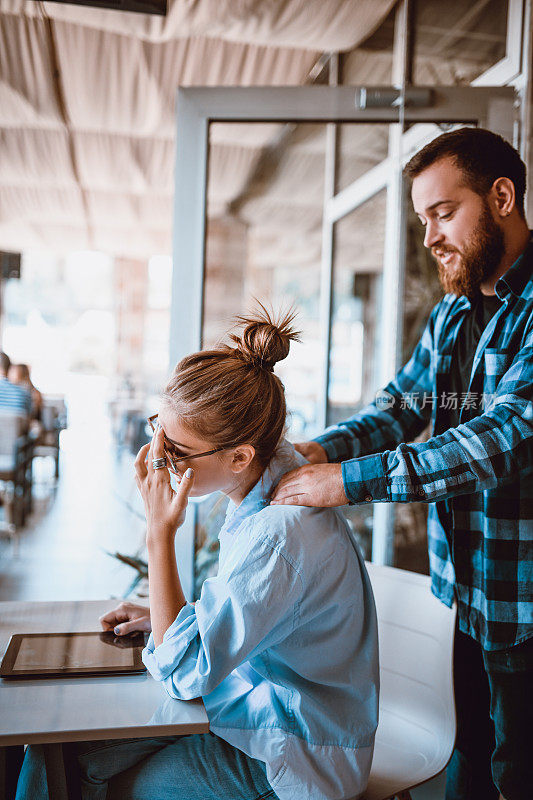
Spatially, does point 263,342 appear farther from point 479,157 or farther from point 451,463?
point 479,157

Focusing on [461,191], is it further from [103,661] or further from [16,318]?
[16,318]

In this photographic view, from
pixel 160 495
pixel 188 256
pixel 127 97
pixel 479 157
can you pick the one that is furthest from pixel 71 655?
Result: pixel 127 97

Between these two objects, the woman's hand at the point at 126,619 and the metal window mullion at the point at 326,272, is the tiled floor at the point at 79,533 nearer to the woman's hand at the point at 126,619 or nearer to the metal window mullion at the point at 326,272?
the metal window mullion at the point at 326,272

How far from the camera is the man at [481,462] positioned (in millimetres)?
1331

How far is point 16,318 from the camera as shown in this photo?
106 inches

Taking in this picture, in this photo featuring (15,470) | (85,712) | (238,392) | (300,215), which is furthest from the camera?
(300,215)

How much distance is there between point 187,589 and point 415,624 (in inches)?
35.8

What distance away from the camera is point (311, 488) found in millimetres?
1246

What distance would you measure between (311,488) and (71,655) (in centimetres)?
52

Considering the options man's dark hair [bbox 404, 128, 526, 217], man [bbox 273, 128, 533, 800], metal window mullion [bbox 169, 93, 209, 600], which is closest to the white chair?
man [bbox 273, 128, 533, 800]

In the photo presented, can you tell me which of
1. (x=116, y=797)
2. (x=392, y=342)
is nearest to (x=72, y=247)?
(x=392, y=342)

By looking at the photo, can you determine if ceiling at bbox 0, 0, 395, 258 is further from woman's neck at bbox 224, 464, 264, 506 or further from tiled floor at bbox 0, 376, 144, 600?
woman's neck at bbox 224, 464, 264, 506

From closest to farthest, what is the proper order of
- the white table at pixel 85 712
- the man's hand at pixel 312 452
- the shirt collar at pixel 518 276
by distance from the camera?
1. the white table at pixel 85 712
2. the shirt collar at pixel 518 276
3. the man's hand at pixel 312 452

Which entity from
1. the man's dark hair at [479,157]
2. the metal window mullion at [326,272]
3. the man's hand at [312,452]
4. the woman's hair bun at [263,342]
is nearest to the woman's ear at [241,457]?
the woman's hair bun at [263,342]
